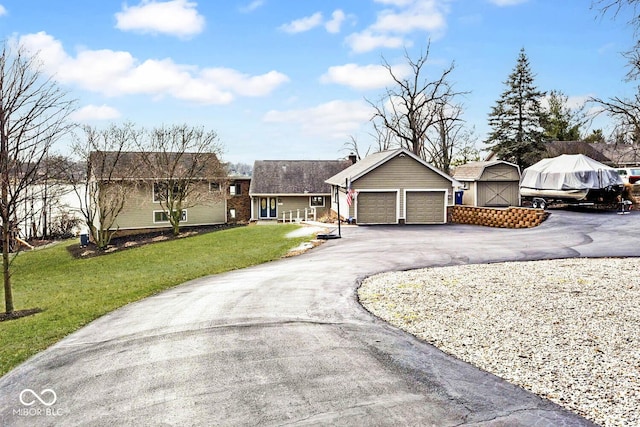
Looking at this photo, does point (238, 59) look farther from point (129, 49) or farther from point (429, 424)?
point (429, 424)

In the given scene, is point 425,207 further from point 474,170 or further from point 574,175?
point 574,175

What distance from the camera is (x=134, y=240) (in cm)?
3209

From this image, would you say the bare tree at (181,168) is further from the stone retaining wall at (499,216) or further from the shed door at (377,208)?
the stone retaining wall at (499,216)

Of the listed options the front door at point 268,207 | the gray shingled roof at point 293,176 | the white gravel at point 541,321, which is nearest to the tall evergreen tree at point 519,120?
the gray shingled roof at point 293,176

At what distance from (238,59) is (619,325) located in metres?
20.6

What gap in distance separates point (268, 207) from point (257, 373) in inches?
1274

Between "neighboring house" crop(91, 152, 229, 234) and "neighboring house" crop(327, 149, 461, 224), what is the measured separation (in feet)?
40.2

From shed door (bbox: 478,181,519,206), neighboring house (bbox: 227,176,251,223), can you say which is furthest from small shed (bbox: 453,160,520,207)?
neighboring house (bbox: 227,176,251,223)

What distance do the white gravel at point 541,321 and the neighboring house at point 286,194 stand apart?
24.9 meters

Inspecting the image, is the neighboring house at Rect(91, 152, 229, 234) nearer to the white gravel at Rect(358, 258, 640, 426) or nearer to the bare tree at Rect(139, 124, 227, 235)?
the bare tree at Rect(139, 124, 227, 235)

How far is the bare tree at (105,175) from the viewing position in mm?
30766

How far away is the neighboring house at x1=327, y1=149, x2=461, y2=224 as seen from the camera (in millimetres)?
28516

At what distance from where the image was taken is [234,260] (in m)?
19.0

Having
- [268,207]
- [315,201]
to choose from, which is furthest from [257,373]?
[315,201]
